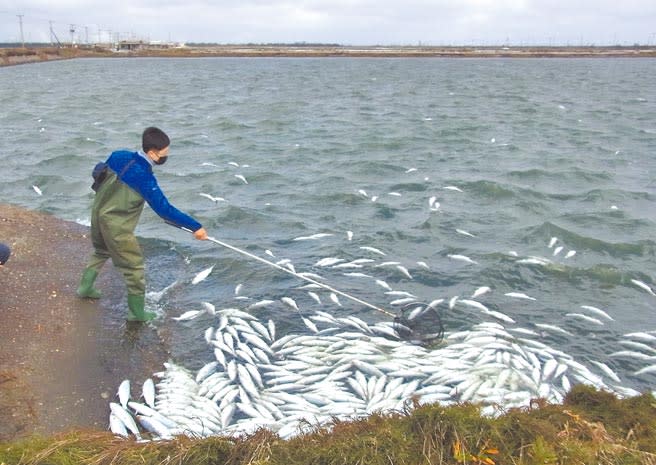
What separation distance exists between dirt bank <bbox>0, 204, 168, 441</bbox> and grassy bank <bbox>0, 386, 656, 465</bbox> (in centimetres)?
122

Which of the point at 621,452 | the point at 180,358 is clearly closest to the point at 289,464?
the point at 621,452

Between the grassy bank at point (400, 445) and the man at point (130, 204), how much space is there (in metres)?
2.58

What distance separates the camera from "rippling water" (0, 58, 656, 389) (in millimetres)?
8992

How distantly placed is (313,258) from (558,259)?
4.68m

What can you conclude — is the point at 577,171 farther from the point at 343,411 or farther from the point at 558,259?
the point at 343,411

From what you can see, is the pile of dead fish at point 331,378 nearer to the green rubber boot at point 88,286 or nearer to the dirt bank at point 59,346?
the dirt bank at point 59,346

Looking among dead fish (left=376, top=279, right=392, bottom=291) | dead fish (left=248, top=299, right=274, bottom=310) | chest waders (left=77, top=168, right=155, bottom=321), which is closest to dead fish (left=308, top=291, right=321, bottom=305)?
dead fish (left=248, top=299, right=274, bottom=310)

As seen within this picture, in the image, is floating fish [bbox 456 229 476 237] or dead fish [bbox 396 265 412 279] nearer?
dead fish [bbox 396 265 412 279]

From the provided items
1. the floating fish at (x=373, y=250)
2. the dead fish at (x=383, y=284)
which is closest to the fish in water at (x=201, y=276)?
the dead fish at (x=383, y=284)

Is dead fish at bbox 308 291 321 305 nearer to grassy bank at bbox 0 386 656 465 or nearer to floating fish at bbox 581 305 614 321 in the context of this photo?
grassy bank at bbox 0 386 656 465

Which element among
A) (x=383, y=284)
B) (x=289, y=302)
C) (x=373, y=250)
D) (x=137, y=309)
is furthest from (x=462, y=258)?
(x=137, y=309)

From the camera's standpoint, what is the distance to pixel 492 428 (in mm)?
4395

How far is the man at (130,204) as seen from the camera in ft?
20.5

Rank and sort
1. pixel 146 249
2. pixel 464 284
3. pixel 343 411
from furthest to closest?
pixel 146 249
pixel 464 284
pixel 343 411
